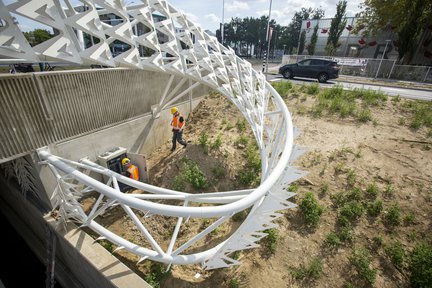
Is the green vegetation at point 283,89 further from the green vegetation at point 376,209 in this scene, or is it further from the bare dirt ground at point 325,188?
the green vegetation at point 376,209

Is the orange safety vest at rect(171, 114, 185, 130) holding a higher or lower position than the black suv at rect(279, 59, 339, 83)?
lower

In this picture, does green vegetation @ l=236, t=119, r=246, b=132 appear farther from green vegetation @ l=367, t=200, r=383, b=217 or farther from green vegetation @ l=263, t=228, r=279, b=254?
green vegetation @ l=367, t=200, r=383, b=217

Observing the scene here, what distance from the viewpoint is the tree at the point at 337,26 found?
1347 inches

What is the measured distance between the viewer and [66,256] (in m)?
6.57

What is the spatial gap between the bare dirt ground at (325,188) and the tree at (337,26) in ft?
98.5

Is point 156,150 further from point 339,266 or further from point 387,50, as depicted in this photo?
point 387,50

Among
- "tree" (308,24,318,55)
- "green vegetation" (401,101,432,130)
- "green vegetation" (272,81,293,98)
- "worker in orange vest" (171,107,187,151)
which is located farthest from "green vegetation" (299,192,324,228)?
"tree" (308,24,318,55)

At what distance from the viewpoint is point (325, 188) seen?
7.11m

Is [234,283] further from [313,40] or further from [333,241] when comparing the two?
[313,40]

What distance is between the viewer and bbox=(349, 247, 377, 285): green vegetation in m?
5.11

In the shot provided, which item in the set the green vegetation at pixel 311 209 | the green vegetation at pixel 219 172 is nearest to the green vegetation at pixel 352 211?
the green vegetation at pixel 311 209

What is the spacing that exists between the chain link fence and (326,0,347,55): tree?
9.94 m

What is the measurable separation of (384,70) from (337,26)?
15138mm

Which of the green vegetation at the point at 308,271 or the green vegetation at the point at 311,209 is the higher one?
the green vegetation at the point at 311,209
